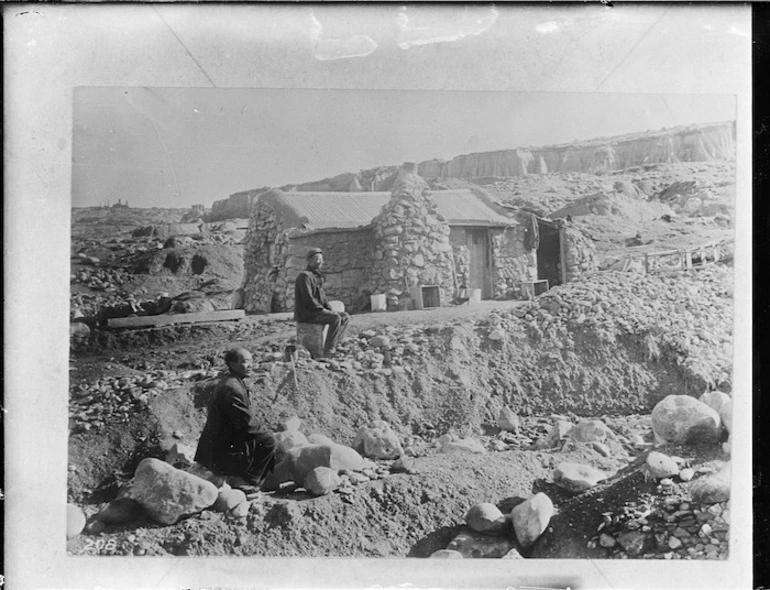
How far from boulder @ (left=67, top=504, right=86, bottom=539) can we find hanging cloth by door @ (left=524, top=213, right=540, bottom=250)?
385 cm

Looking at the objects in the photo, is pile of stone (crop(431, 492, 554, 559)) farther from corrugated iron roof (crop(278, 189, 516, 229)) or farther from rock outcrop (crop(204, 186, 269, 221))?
rock outcrop (crop(204, 186, 269, 221))

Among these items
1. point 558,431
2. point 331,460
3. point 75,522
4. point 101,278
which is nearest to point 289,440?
→ point 331,460

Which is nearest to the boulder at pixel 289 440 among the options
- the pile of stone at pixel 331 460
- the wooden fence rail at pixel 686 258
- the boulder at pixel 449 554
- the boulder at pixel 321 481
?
the pile of stone at pixel 331 460

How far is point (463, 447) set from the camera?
15.2 ft

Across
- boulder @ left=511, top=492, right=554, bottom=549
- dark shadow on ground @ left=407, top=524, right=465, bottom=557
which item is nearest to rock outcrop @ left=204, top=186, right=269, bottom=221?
dark shadow on ground @ left=407, top=524, right=465, bottom=557

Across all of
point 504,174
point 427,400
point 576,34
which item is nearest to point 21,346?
point 427,400

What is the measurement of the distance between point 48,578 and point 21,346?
5.43ft

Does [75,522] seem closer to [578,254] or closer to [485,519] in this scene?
[485,519]

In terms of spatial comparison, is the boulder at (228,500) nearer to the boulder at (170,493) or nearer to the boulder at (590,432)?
the boulder at (170,493)

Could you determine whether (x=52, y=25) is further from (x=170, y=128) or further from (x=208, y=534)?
(x=208, y=534)

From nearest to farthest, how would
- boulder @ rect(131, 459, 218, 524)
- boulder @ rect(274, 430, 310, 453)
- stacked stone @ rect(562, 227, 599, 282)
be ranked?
boulder @ rect(131, 459, 218, 524) < boulder @ rect(274, 430, 310, 453) < stacked stone @ rect(562, 227, 599, 282)

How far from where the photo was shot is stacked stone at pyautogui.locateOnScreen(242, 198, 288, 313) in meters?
4.82

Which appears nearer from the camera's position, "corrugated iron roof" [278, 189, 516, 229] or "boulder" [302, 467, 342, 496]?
"boulder" [302, 467, 342, 496]

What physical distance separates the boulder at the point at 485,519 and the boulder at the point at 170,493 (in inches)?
70.5
